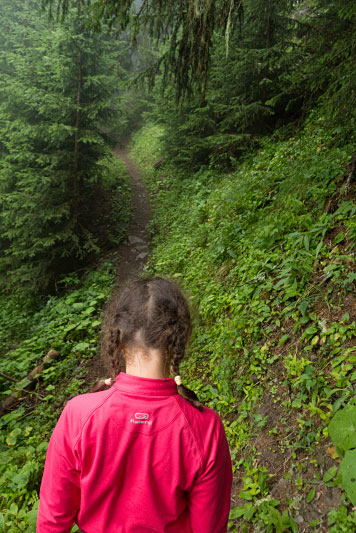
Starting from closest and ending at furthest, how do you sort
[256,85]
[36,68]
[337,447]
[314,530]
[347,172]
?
[314,530] < [337,447] < [347,172] < [256,85] < [36,68]

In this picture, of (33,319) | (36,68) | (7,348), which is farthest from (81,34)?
(7,348)

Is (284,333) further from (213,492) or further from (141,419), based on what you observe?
(141,419)

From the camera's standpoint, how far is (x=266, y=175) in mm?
7191

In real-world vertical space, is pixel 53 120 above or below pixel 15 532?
above

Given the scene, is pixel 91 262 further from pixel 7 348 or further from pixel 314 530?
pixel 314 530

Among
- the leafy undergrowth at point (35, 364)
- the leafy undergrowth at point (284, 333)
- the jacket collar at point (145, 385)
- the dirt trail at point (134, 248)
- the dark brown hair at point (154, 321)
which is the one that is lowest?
the leafy undergrowth at point (35, 364)

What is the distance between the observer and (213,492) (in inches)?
53.1

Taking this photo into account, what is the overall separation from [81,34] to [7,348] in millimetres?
8490

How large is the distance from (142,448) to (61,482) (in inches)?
17.0

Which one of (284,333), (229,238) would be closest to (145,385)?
(284,333)

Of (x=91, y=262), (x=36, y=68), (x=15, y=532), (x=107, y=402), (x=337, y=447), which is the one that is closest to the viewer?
(x=107, y=402)

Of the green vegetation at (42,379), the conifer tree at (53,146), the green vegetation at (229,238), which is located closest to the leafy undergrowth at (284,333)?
the green vegetation at (229,238)

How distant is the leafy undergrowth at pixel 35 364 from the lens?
11.7 ft

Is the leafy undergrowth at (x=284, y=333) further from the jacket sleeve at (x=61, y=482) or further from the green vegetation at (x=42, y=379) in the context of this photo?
the green vegetation at (x=42, y=379)
